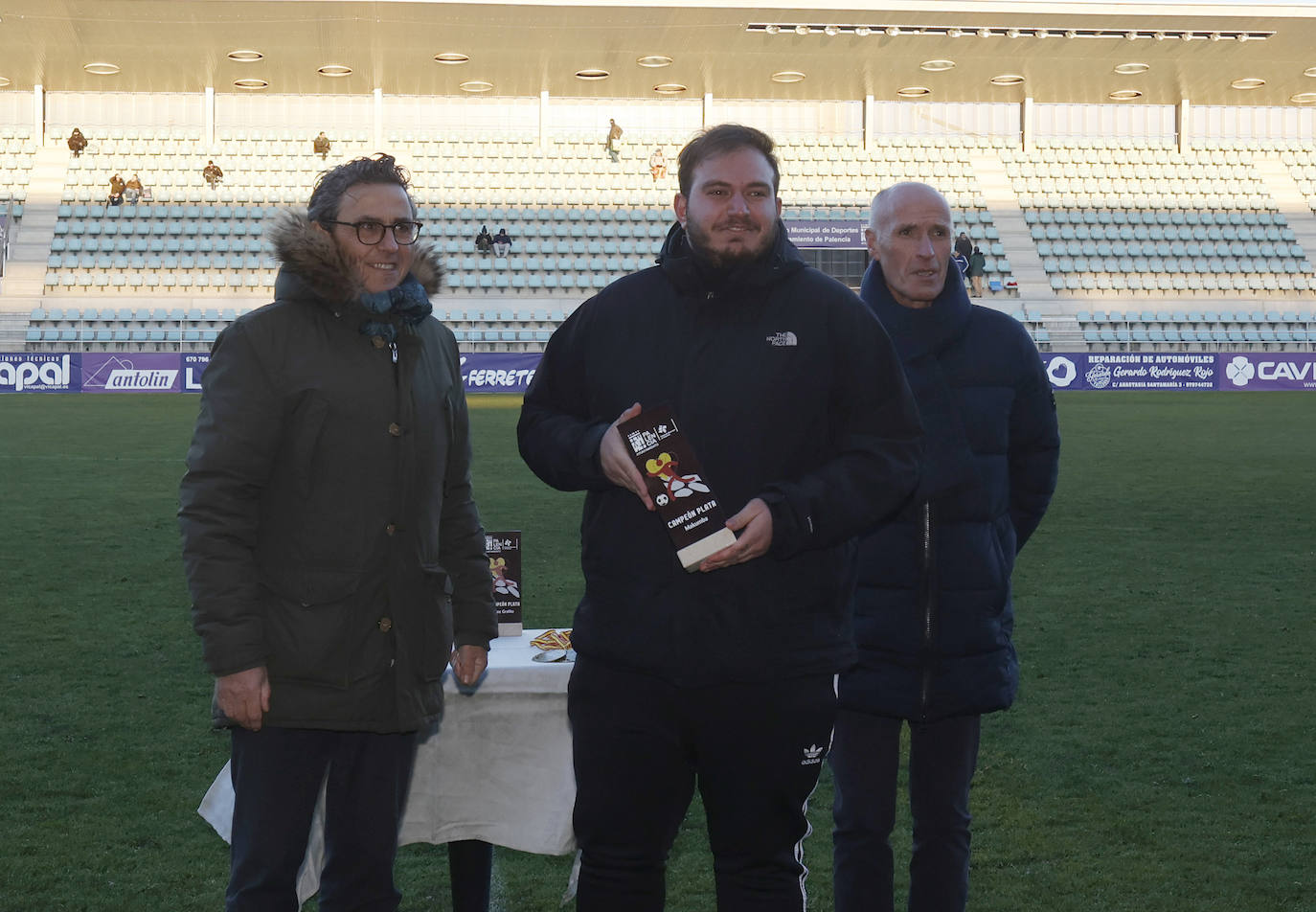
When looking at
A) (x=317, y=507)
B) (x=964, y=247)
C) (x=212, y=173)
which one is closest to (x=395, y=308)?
(x=317, y=507)

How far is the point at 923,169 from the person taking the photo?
129ft

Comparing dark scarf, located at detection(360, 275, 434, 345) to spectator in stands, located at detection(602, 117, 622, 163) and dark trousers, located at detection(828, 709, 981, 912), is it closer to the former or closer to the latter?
dark trousers, located at detection(828, 709, 981, 912)

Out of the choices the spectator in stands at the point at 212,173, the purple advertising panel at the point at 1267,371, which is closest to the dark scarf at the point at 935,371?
the purple advertising panel at the point at 1267,371

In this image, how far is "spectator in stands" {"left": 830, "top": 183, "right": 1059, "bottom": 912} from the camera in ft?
9.92

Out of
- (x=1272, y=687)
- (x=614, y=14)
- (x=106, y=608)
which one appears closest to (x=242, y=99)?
(x=614, y=14)

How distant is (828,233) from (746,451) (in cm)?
3284

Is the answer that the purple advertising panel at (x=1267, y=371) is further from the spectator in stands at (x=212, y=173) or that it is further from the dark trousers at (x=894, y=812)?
the dark trousers at (x=894, y=812)

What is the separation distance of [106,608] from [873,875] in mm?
5507

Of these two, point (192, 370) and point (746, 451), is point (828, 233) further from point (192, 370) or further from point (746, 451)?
point (746, 451)

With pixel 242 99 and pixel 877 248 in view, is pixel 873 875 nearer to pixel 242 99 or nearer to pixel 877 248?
pixel 877 248

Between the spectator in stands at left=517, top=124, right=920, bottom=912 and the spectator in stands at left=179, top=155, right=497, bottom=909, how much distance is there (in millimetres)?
310

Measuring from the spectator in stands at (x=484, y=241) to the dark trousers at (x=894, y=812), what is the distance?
31994mm

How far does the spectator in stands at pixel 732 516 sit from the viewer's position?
8.31ft

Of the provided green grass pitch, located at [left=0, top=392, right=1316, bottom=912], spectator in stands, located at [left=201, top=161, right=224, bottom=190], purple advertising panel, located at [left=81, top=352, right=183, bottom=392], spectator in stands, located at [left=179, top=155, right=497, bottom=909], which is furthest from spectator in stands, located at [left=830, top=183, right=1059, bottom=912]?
spectator in stands, located at [left=201, top=161, right=224, bottom=190]
